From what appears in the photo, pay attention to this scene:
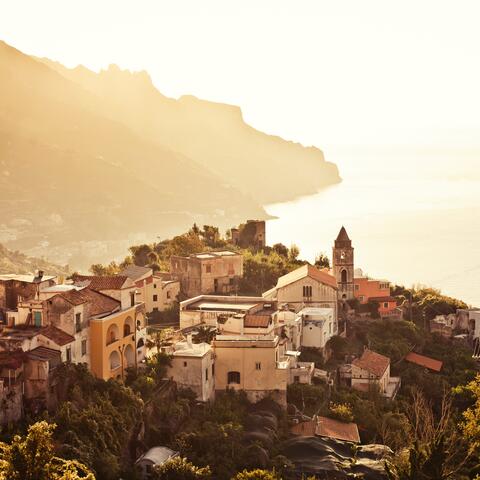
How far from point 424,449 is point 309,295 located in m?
20.7

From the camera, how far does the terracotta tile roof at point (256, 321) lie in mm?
36125

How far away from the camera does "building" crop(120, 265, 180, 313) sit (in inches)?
1833

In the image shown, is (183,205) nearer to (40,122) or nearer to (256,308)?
(40,122)

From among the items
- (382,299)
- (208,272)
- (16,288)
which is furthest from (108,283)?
(382,299)

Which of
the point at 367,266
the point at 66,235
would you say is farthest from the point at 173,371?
the point at 66,235

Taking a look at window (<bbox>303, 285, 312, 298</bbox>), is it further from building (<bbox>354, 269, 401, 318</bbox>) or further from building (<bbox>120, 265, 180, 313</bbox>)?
building (<bbox>120, 265, 180, 313</bbox>)

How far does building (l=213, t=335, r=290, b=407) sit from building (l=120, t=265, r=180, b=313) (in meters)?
13.1

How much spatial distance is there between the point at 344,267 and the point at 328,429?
19345 mm

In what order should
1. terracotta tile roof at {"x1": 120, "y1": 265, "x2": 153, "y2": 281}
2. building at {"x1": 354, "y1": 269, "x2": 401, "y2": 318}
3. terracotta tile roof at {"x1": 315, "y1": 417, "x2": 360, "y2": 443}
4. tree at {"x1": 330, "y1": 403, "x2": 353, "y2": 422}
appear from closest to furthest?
terracotta tile roof at {"x1": 315, "y1": 417, "x2": 360, "y2": 443}
tree at {"x1": 330, "y1": 403, "x2": 353, "y2": 422}
terracotta tile roof at {"x1": 120, "y1": 265, "x2": 153, "y2": 281}
building at {"x1": 354, "y1": 269, "x2": 401, "y2": 318}

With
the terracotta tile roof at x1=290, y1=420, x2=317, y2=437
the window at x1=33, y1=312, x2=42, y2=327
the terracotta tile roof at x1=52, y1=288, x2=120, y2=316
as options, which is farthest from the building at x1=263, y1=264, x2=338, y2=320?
the window at x1=33, y1=312, x2=42, y2=327

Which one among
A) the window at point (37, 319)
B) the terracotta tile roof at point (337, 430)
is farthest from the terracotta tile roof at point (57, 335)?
the terracotta tile roof at point (337, 430)

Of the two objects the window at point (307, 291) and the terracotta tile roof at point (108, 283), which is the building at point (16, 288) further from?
the window at point (307, 291)

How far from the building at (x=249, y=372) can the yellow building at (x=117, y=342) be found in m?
3.00

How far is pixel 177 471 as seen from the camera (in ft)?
84.6
